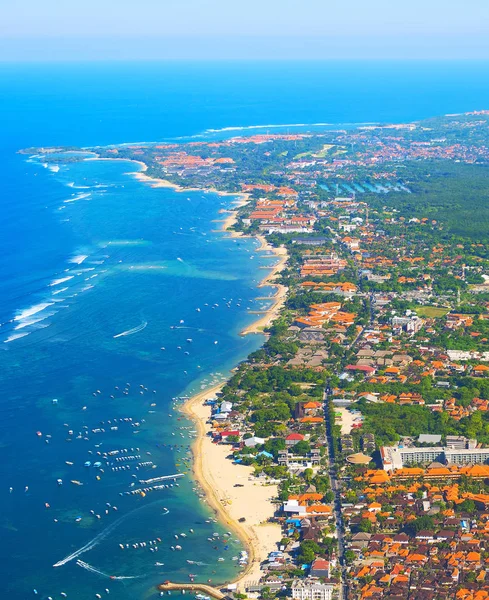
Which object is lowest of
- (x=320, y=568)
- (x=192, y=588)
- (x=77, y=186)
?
(x=192, y=588)

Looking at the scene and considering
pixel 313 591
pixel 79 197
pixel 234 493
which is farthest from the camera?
pixel 79 197

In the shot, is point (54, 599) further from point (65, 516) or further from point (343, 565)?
point (343, 565)

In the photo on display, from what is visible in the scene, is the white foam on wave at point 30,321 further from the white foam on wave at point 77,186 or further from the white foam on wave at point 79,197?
the white foam on wave at point 77,186

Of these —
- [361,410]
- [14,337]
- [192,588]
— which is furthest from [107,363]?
[192,588]

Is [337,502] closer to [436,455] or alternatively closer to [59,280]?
[436,455]

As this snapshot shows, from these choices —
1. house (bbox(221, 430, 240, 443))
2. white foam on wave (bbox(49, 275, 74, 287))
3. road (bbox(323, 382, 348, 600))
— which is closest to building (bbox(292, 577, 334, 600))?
road (bbox(323, 382, 348, 600))

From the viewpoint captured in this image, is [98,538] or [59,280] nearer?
[98,538]

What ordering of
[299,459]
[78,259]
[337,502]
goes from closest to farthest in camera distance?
[337,502] < [299,459] < [78,259]
